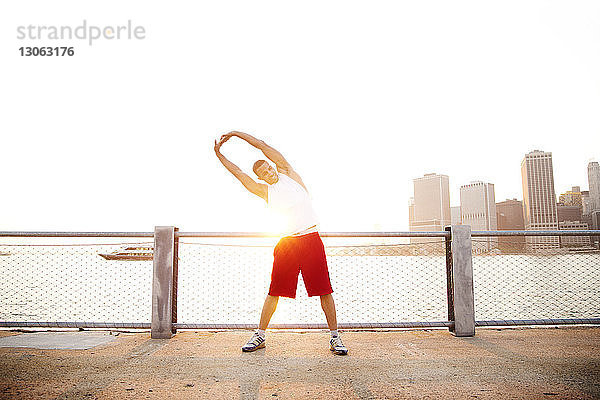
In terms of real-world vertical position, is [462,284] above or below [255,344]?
above

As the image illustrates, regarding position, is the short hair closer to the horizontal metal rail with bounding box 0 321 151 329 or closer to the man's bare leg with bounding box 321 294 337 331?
the man's bare leg with bounding box 321 294 337 331

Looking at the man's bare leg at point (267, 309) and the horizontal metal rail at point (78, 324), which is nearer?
the man's bare leg at point (267, 309)

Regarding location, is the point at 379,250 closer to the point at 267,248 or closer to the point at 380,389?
the point at 267,248

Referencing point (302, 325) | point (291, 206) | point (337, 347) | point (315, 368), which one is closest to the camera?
point (315, 368)

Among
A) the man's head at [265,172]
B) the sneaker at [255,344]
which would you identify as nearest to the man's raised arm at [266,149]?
the man's head at [265,172]

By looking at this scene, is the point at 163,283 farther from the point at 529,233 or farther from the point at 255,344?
the point at 529,233

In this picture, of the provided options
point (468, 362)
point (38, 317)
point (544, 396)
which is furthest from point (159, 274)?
point (38, 317)

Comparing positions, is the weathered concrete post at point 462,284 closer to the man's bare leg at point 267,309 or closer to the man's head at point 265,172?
the man's bare leg at point 267,309

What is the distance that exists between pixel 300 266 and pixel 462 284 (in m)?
1.92

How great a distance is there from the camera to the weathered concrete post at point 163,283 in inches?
171

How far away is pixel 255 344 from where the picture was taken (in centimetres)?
377

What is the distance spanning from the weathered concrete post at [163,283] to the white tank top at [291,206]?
4.69ft

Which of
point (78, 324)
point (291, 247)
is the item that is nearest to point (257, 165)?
point (291, 247)

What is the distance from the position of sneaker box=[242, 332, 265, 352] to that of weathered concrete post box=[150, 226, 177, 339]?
1074mm
